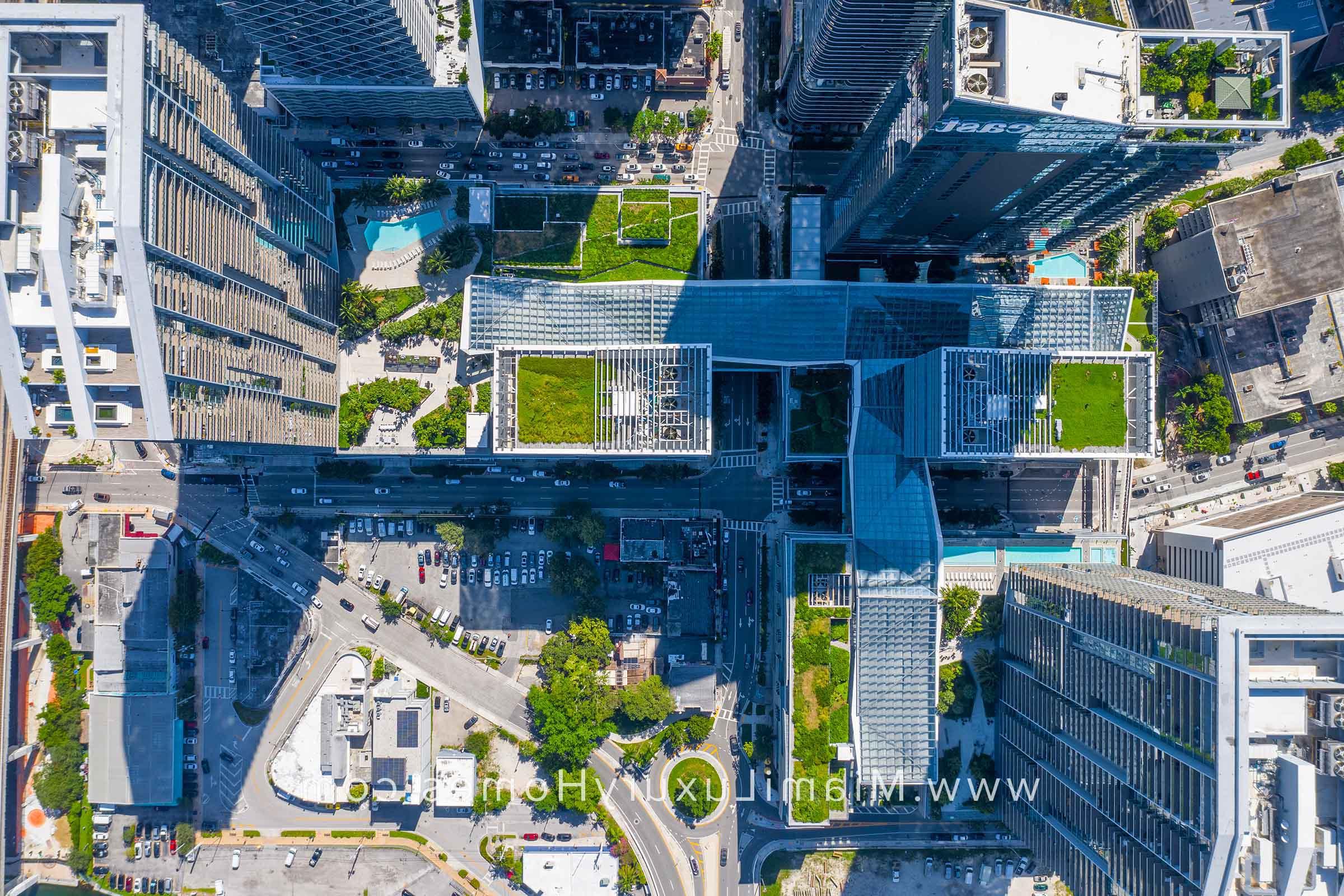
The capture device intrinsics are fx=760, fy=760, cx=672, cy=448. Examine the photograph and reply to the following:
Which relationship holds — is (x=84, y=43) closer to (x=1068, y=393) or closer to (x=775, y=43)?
(x=775, y=43)

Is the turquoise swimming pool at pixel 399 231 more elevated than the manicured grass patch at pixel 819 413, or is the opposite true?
the turquoise swimming pool at pixel 399 231

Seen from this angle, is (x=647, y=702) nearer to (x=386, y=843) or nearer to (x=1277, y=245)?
(x=386, y=843)

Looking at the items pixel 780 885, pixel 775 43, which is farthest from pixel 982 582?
pixel 775 43

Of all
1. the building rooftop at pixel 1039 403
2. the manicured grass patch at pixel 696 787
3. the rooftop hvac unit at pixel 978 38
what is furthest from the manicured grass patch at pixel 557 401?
the rooftop hvac unit at pixel 978 38

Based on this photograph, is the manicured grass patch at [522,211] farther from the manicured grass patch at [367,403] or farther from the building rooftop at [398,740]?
the building rooftop at [398,740]

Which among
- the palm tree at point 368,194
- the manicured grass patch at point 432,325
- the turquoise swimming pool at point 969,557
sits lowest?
the turquoise swimming pool at point 969,557

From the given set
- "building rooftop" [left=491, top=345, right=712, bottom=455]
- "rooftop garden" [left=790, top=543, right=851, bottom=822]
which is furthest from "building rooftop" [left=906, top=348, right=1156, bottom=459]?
"building rooftop" [left=491, top=345, right=712, bottom=455]

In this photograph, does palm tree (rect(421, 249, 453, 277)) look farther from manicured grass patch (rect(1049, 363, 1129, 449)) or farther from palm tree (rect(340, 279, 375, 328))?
manicured grass patch (rect(1049, 363, 1129, 449))
